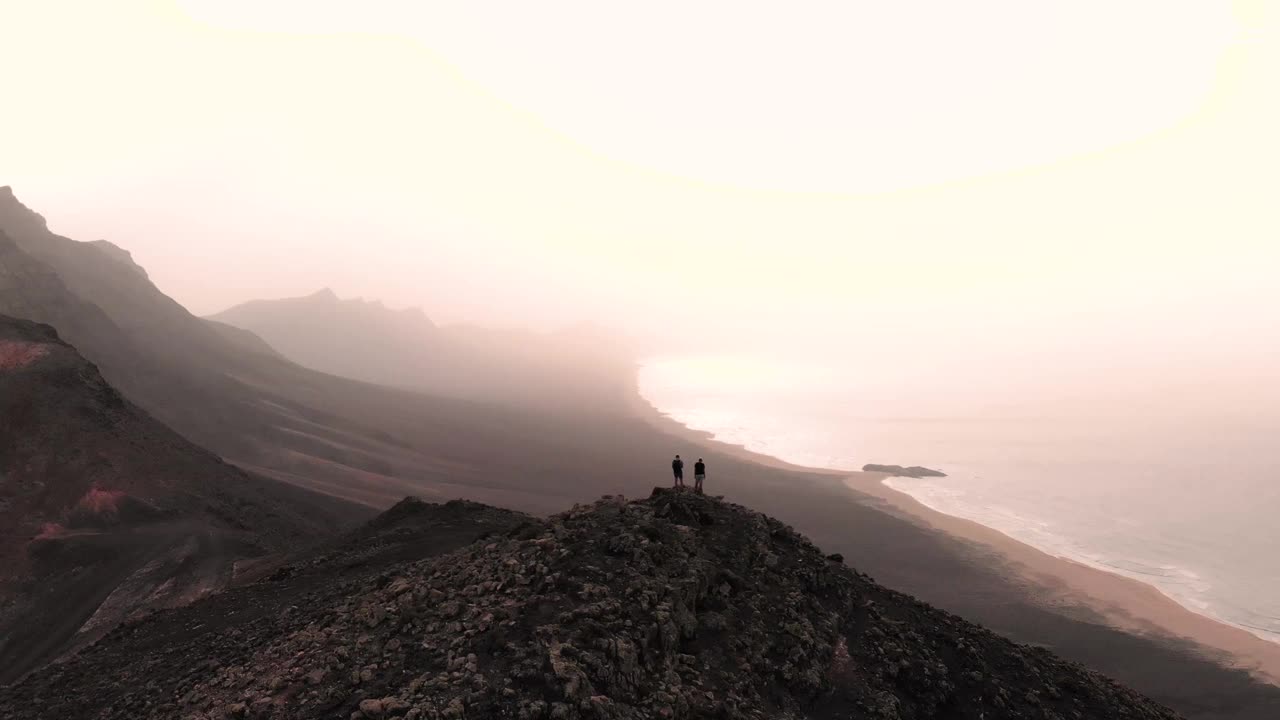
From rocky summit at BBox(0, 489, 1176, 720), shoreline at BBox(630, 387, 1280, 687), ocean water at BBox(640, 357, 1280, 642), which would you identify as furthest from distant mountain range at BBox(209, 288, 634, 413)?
rocky summit at BBox(0, 489, 1176, 720)

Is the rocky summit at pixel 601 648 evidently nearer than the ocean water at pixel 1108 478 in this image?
Yes

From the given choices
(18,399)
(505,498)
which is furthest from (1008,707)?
(18,399)

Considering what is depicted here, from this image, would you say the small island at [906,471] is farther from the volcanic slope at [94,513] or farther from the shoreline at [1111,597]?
the volcanic slope at [94,513]

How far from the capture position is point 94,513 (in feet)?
96.2

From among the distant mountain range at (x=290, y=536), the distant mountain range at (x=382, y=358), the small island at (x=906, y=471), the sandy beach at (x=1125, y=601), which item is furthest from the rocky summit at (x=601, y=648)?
the distant mountain range at (x=382, y=358)

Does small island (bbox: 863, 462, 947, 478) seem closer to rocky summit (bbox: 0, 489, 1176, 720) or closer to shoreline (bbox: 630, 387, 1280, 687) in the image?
shoreline (bbox: 630, 387, 1280, 687)

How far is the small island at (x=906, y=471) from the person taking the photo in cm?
7381

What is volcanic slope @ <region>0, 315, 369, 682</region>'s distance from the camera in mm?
24531

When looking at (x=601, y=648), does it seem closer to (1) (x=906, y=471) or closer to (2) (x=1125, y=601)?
(2) (x=1125, y=601)

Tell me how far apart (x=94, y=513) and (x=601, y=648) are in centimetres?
3292

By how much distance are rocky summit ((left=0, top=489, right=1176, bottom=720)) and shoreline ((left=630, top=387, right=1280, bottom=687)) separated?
2286 centimetres

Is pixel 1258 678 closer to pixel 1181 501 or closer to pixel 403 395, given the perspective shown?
pixel 1181 501

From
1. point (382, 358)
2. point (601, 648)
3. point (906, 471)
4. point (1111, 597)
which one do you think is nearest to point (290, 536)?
point (601, 648)

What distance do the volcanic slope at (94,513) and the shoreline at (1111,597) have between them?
49855 millimetres
